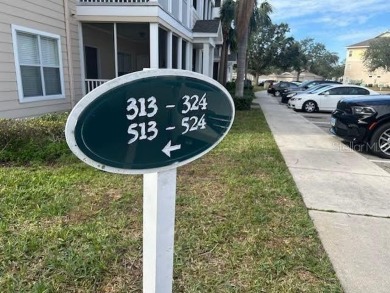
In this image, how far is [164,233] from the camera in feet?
5.08

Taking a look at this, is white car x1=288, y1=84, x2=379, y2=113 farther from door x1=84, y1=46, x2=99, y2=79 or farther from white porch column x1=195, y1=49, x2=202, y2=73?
door x1=84, y1=46, x2=99, y2=79

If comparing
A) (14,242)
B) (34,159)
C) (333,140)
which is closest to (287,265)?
(14,242)

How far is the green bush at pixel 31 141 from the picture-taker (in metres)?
5.08

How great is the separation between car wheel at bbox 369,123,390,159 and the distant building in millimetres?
71735

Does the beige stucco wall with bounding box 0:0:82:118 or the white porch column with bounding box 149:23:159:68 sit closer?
the beige stucco wall with bounding box 0:0:82:118

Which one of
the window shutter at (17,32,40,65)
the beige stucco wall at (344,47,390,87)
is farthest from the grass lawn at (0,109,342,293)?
the beige stucco wall at (344,47,390,87)

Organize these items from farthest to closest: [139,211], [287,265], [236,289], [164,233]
A: [139,211]
[287,265]
[236,289]
[164,233]

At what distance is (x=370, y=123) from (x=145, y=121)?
6169 mm

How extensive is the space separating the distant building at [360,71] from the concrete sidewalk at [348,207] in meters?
72.8

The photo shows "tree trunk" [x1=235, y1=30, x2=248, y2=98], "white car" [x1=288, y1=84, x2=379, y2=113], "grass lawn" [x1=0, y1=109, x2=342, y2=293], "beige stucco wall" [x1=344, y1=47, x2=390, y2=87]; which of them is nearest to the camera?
"grass lawn" [x1=0, y1=109, x2=342, y2=293]

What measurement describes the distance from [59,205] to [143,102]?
2.67 meters

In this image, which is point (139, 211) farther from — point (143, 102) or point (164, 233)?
point (143, 102)

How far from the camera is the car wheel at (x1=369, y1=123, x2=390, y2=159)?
243 inches

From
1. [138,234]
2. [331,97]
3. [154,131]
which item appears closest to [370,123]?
[138,234]
